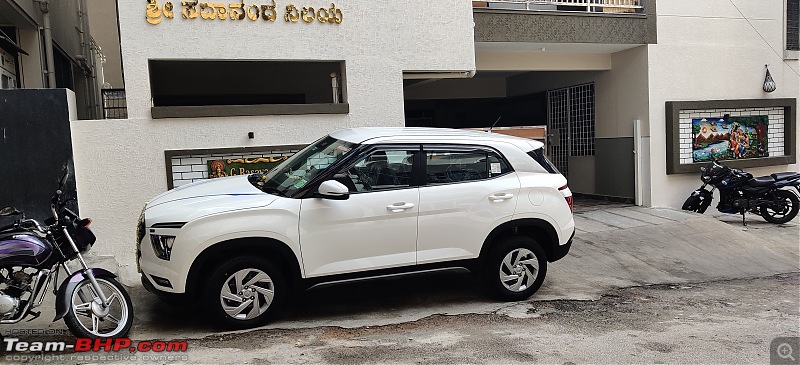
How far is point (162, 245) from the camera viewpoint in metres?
5.02

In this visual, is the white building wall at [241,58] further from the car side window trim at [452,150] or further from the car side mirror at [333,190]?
the car side mirror at [333,190]

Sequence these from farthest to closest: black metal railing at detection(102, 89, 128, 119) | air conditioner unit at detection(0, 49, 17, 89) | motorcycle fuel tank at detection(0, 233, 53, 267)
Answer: black metal railing at detection(102, 89, 128, 119) → air conditioner unit at detection(0, 49, 17, 89) → motorcycle fuel tank at detection(0, 233, 53, 267)

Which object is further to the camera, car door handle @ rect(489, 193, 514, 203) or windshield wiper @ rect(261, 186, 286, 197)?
car door handle @ rect(489, 193, 514, 203)

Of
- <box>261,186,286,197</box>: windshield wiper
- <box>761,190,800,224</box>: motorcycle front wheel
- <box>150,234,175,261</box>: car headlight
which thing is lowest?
<box>761,190,800,224</box>: motorcycle front wheel

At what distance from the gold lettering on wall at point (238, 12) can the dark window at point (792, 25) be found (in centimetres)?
969

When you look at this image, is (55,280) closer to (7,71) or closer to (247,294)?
(247,294)

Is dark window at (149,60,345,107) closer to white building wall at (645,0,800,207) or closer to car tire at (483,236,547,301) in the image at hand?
white building wall at (645,0,800,207)

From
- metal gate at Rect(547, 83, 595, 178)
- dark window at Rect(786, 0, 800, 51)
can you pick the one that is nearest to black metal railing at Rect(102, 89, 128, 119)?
metal gate at Rect(547, 83, 595, 178)

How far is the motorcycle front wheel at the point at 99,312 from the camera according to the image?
4648 millimetres

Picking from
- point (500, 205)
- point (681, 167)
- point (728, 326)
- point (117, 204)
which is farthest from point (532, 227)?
point (681, 167)

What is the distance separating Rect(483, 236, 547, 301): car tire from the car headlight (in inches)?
119

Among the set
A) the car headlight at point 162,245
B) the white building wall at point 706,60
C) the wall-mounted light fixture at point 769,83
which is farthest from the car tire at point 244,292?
the wall-mounted light fixture at point 769,83

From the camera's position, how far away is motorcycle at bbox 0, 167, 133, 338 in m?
4.51

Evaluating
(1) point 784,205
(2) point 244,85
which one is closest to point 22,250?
(2) point 244,85
